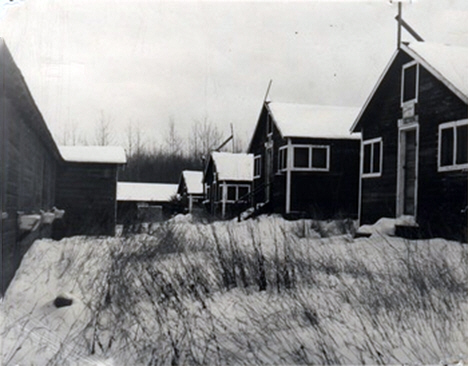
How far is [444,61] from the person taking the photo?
9.05 metres

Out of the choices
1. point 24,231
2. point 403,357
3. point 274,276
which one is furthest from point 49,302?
point 403,357

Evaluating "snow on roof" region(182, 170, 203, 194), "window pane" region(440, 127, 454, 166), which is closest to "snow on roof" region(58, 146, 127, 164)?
"snow on roof" region(182, 170, 203, 194)

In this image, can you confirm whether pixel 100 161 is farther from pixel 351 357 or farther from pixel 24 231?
pixel 351 357

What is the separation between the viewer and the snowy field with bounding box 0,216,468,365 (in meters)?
3.92

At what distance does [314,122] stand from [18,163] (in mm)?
8399

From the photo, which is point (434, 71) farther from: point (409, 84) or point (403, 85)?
point (403, 85)

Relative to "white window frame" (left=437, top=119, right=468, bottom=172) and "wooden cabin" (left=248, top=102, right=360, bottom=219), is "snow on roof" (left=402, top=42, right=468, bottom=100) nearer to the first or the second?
"white window frame" (left=437, top=119, right=468, bottom=172)

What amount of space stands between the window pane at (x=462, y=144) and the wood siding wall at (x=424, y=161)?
0.72 ft

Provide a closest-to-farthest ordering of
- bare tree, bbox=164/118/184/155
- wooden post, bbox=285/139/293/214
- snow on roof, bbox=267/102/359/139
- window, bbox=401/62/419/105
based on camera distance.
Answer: bare tree, bbox=164/118/184/155 < window, bbox=401/62/419/105 < snow on roof, bbox=267/102/359/139 < wooden post, bbox=285/139/293/214

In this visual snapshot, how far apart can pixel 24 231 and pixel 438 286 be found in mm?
4649

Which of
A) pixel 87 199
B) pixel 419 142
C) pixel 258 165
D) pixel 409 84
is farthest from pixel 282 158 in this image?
pixel 87 199

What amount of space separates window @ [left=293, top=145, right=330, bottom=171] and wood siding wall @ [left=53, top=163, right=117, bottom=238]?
6631mm

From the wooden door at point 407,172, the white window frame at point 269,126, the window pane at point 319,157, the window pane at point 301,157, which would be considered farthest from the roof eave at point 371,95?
the white window frame at point 269,126

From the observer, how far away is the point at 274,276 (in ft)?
18.6
